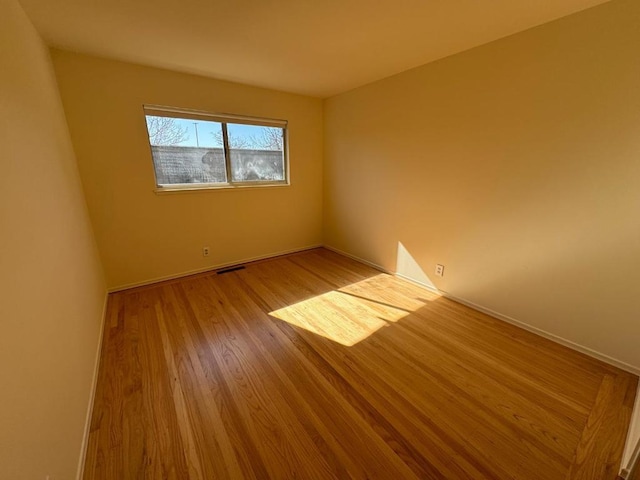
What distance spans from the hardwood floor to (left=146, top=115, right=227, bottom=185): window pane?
4.72 ft

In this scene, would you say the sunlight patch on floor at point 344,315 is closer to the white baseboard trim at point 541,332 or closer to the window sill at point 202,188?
the white baseboard trim at point 541,332

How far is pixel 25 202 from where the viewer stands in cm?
108

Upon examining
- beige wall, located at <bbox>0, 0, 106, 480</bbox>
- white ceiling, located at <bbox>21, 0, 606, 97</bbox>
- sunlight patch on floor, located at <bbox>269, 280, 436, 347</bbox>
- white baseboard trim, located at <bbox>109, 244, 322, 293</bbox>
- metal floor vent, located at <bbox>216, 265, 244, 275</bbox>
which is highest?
white ceiling, located at <bbox>21, 0, 606, 97</bbox>

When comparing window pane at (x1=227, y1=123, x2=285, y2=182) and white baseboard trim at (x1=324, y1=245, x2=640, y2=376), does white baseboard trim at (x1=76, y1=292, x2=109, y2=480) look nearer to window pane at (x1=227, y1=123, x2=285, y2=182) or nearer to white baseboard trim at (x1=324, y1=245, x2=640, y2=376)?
window pane at (x1=227, y1=123, x2=285, y2=182)

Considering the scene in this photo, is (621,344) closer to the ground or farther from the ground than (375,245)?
closer to the ground

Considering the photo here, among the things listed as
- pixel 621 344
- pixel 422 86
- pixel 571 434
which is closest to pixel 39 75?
pixel 422 86

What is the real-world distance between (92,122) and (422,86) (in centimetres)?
309

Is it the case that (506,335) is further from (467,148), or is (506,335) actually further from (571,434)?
(467,148)

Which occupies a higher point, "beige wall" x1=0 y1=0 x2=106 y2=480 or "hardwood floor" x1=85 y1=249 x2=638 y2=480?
"beige wall" x1=0 y1=0 x2=106 y2=480

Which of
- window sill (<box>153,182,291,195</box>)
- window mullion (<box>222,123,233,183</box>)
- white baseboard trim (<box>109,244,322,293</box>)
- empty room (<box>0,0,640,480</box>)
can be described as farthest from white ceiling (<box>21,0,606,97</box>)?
white baseboard trim (<box>109,244,322,293</box>)

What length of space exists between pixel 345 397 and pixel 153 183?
2.73m

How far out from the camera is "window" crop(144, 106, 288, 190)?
275 cm

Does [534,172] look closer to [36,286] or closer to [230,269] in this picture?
[36,286]

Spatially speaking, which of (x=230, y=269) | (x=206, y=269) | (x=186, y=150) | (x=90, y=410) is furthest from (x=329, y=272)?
(x=90, y=410)
